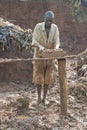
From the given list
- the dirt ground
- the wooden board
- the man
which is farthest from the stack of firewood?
the wooden board

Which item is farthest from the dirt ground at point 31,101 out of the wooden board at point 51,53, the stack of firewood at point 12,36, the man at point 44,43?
the wooden board at point 51,53

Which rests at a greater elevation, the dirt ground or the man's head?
the man's head

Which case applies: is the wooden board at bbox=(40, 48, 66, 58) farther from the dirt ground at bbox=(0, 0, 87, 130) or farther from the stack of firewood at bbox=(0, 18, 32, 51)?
the stack of firewood at bbox=(0, 18, 32, 51)

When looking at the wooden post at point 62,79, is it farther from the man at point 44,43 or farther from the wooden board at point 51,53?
the man at point 44,43

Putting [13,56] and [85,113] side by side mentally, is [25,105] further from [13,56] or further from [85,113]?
[13,56]

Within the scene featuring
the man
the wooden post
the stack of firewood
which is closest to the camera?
the wooden post

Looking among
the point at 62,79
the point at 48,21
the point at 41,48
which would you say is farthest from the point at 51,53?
the point at 48,21

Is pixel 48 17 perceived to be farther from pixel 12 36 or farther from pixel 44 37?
pixel 12 36

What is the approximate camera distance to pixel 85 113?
7.79 m

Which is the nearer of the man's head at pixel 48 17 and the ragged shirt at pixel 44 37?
the man's head at pixel 48 17

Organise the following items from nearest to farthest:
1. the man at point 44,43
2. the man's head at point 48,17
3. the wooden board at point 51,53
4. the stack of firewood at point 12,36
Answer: the wooden board at point 51,53 → the man's head at point 48,17 → the man at point 44,43 → the stack of firewood at point 12,36

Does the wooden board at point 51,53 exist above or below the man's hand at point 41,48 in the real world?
below

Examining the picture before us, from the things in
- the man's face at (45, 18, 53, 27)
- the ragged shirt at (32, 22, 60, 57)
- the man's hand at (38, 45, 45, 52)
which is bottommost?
the man's hand at (38, 45, 45, 52)

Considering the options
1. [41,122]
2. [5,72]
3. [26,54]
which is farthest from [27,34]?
[41,122]
